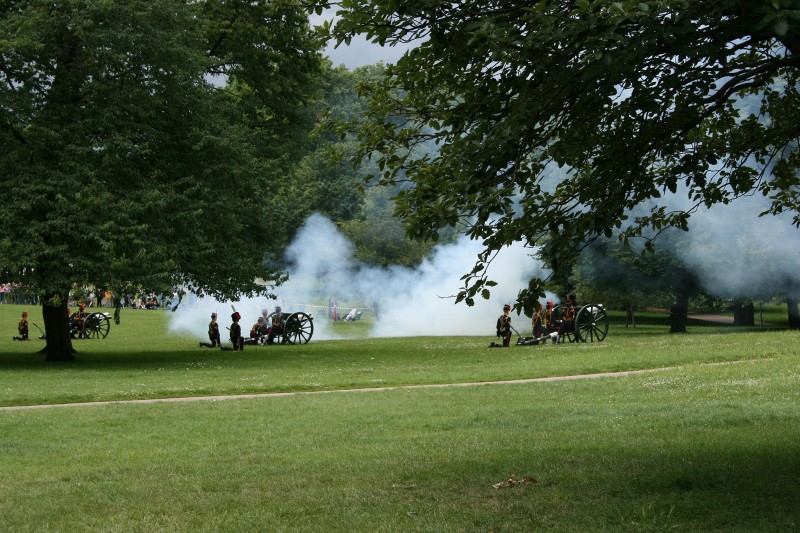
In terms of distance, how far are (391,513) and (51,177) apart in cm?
1932

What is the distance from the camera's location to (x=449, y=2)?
7516 mm

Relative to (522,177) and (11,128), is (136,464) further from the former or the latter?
(11,128)

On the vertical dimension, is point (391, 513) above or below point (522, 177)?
below

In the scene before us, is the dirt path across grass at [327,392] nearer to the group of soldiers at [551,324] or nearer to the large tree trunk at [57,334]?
the group of soldiers at [551,324]

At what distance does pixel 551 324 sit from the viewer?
106 ft

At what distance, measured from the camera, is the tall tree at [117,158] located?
23.4 meters

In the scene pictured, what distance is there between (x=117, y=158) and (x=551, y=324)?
15.2 m

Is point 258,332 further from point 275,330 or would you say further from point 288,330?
point 288,330

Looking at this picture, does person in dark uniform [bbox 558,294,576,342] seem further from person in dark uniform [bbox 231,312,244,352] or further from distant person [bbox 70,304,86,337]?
distant person [bbox 70,304,86,337]

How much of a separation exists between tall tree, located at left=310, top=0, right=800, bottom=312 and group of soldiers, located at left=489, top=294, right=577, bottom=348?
20569 millimetres

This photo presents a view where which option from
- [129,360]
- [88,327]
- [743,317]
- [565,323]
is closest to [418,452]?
[129,360]

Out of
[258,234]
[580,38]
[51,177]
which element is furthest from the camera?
[258,234]

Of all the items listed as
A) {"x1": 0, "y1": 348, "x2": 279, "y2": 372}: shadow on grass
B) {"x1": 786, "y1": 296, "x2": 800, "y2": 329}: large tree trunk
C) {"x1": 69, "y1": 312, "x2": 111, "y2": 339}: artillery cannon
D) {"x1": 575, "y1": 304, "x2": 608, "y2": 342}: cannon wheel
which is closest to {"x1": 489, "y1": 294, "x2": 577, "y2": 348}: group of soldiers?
{"x1": 575, "y1": 304, "x2": 608, "y2": 342}: cannon wheel

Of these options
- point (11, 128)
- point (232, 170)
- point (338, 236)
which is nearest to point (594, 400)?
point (232, 170)
